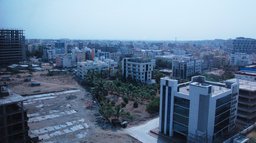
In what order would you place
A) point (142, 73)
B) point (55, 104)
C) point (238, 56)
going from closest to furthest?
point (55, 104) → point (142, 73) → point (238, 56)

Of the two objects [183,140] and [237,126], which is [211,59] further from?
[183,140]

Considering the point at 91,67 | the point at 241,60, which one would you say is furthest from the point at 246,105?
the point at 241,60

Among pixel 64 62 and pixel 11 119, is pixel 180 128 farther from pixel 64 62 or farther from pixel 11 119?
pixel 64 62

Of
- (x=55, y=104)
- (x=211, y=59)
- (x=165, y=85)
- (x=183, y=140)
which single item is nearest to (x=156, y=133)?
(x=183, y=140)

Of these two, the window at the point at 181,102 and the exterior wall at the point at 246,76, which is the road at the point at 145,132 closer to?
the window at the point at 181,102

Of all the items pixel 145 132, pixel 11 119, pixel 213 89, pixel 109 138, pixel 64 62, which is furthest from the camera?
pixel 64 62

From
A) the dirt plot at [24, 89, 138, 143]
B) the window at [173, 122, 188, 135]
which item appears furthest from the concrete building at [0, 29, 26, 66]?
the window at [173, 122, 188, 135]

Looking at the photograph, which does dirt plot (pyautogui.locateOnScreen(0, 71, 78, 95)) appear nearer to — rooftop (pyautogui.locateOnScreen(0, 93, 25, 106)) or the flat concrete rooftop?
rooftop (pyautogui.locateOnScreen(0, 93, 25, 106))
